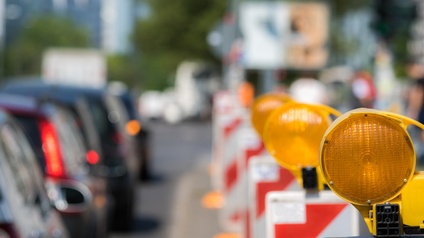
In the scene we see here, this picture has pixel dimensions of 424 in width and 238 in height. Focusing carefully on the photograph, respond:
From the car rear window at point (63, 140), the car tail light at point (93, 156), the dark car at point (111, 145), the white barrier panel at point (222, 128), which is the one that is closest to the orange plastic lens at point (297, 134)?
the car rear window at point (63, 140)

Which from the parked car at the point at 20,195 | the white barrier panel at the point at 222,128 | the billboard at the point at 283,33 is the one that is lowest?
the parked car at the point at 20,195

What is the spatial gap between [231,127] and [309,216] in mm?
10096

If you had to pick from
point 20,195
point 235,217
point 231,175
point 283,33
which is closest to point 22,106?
point 20,195

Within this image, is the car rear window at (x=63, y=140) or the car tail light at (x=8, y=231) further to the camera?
the car rear window at (x=63, y=140)

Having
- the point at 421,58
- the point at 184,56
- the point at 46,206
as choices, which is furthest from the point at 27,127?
the point at 421,58

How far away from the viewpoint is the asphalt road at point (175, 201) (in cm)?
1467

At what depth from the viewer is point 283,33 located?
33.6m

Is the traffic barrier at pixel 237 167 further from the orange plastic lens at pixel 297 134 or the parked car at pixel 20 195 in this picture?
the orange plastic lens at pixel 297 134

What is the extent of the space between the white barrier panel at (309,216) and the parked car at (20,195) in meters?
1.14

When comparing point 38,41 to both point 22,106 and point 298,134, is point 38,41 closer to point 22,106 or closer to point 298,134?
point 22,106

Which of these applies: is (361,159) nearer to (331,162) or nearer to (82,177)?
(331,162)

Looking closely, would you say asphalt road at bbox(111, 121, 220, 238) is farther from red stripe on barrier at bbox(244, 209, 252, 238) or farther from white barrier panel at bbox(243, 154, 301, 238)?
white barrier panel at bbox(243, 154, 301, 238)

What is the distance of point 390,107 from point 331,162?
22.9 meters

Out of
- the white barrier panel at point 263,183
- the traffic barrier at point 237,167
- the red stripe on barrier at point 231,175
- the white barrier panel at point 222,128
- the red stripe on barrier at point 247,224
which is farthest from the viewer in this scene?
the white barrier panel at point 222,128
